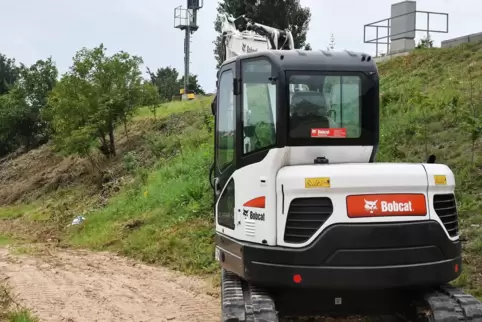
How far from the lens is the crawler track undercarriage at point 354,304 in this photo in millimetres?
5531

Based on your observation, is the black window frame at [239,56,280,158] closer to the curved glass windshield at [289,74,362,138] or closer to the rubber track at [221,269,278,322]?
the curved glass windshield at [289,74,362,138]

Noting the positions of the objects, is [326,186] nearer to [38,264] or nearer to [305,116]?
[305,116]

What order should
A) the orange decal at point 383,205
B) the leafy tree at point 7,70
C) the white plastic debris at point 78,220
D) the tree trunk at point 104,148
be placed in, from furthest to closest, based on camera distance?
the leafy tree at point 7,70, the tree trunk at point 104,148, the white plastic debris at point 78,220, the orange decal at point 383,205

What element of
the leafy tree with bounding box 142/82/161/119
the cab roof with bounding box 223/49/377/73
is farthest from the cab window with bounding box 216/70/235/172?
the leafy tree with bounding box 142/82/161/119

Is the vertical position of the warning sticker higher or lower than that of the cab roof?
lower

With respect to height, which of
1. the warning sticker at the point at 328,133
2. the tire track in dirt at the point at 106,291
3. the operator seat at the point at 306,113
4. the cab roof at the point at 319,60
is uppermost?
the cab roof at the point at 319,60

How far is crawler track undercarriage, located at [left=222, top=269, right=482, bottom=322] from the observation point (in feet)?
18.1

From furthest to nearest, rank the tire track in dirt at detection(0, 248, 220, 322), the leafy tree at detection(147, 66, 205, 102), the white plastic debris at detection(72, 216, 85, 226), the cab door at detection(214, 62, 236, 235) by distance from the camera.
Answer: the leafy tree at detection(147, 66, 205, 102), the white plastic debris at detection(72, 216, 85, 226), the tire track in dirt at detection(0, 248, 220, 322), the cab door at detection(214, 62, 236, 235)

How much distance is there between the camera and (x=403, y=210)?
5469 millimetres

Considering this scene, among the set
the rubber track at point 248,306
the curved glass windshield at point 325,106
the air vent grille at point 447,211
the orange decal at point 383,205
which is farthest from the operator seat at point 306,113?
the rubber track at point 248,306

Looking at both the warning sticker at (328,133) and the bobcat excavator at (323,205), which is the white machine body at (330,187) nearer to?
the bobcat excavator at (323,205)

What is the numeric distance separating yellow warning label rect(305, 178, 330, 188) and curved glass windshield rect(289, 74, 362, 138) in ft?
1.99

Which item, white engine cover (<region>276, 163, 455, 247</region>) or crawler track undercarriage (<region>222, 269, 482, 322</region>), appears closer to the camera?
white engine cover (<region>276, 163, 455, 247</region>)

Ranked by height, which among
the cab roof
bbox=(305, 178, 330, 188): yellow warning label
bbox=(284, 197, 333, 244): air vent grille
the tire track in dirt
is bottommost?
the tire track in dirt
